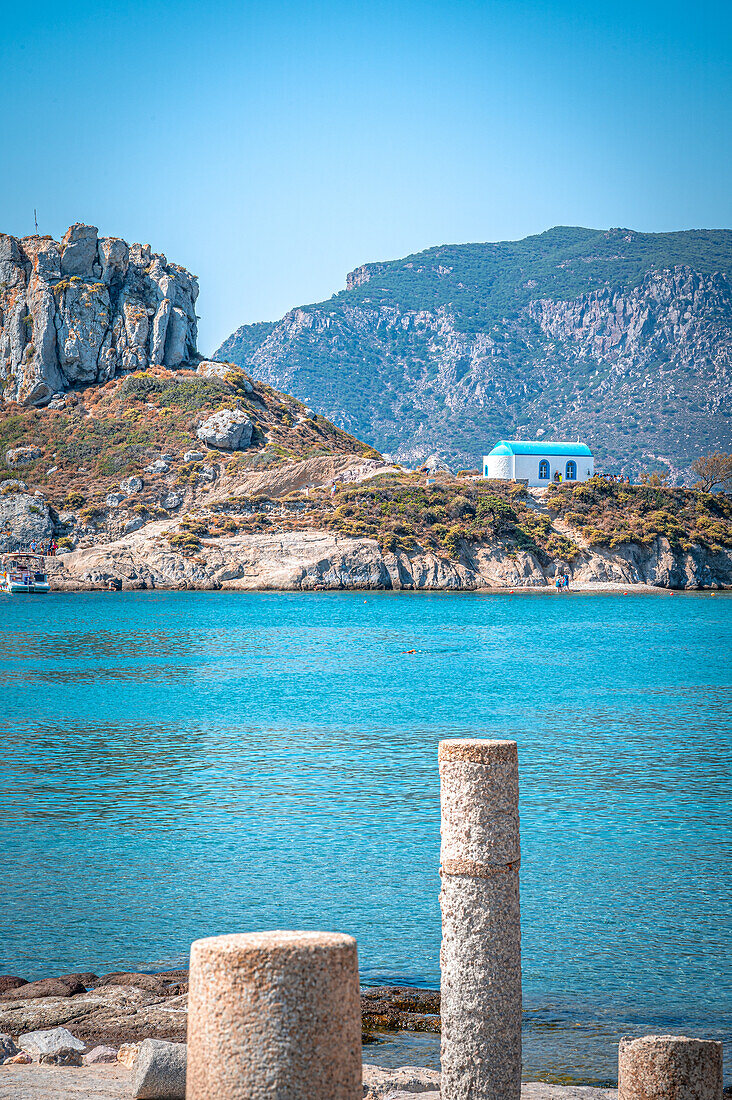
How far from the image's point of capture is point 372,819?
18359 mm

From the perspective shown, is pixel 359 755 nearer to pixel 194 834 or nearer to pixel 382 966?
pixel 194 834

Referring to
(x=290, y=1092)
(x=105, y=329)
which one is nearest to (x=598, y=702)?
(x=290, y=1092)

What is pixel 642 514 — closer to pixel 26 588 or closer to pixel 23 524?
pixel 26 588

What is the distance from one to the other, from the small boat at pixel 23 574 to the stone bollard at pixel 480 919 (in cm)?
9392

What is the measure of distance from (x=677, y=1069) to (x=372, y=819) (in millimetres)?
12960

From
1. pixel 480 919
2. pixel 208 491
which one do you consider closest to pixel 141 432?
pixel 208 491

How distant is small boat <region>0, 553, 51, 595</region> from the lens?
95.9m

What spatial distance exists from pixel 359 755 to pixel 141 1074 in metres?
18.2

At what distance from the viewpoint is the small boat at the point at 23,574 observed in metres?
95.9

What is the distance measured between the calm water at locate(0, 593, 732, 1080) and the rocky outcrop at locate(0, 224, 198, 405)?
84490 mm

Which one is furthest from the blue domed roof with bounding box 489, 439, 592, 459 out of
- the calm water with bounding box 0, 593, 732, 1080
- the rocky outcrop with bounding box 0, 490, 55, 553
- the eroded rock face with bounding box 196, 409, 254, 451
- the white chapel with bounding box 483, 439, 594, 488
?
the calm water with bounding box 0, 593, 732, 1080

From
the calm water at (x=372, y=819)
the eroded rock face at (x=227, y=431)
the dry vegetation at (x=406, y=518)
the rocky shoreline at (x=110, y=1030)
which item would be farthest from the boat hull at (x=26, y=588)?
the rocky shoreline at (x=110, y=1030)

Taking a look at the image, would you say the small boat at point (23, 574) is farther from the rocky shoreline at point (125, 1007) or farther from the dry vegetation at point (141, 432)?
the rocky shoreline at point (125, 1007)

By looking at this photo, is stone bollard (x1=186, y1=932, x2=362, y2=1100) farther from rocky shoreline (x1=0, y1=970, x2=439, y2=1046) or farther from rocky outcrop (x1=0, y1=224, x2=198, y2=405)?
rocky outcrop (x1=0, y1=224, x2=198, y2=405)
